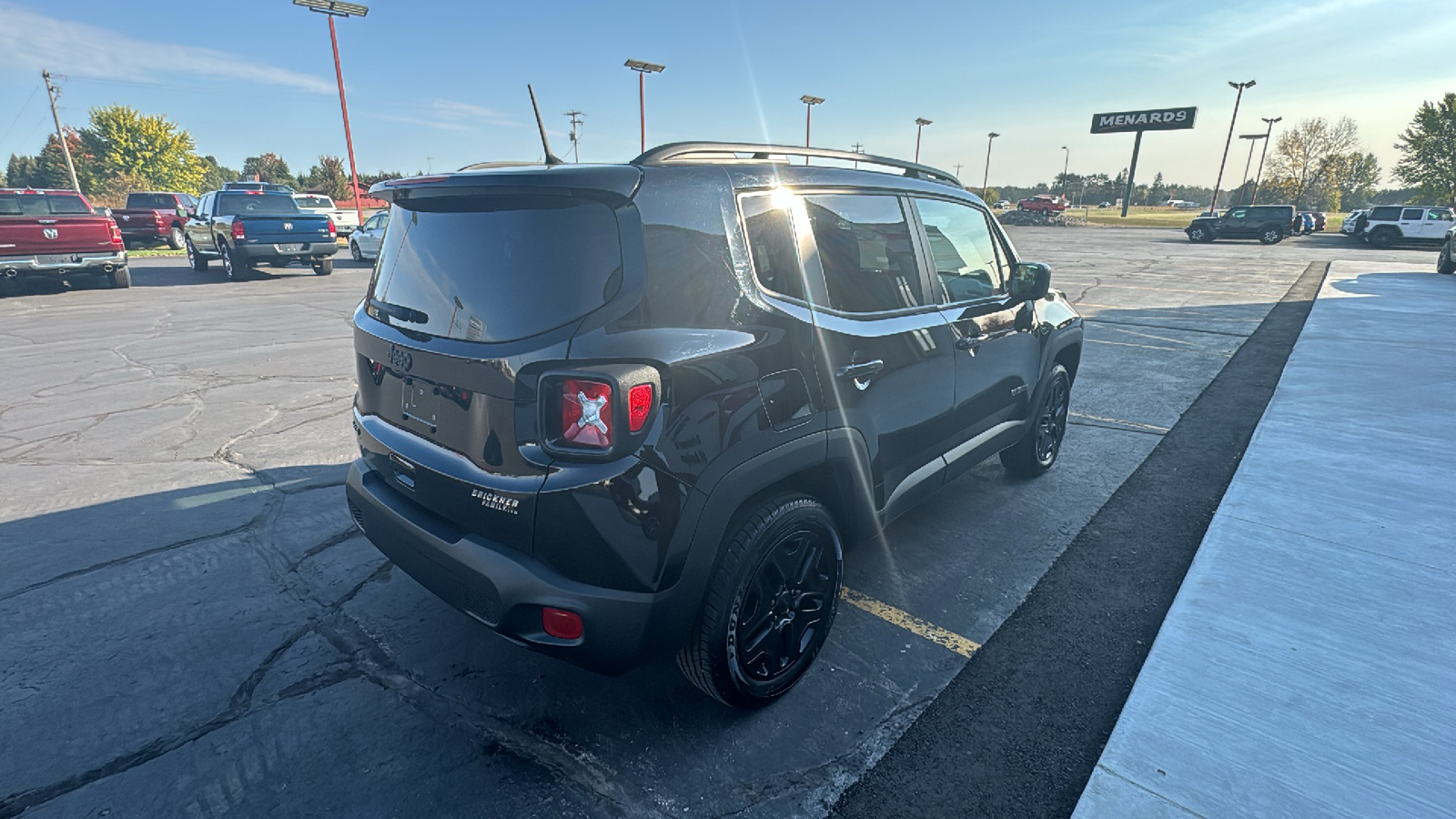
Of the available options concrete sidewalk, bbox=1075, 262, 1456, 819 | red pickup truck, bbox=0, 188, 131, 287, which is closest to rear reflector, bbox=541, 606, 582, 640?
concrete sidewalk, bbox=1075, 262, 1456, 819

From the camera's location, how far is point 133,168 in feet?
206

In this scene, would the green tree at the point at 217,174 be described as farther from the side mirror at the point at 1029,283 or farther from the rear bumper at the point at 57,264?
the side mirror at the point at 1029,283

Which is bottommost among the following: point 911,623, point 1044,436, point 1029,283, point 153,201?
point 911,623

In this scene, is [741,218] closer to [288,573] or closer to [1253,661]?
[1253,661]

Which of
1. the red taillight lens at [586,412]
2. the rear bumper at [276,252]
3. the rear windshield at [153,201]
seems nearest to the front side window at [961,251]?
the red taillight lens at [586,412]

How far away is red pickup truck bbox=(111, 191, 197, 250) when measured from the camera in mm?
23766

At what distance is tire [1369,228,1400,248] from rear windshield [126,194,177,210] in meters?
47.7

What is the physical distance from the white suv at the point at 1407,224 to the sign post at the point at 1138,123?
32.4 metres

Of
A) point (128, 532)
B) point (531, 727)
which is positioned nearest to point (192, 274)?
point (128, 532)

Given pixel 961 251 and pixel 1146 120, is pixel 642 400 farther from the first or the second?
pixel 1146 120

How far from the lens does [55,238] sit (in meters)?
12.0

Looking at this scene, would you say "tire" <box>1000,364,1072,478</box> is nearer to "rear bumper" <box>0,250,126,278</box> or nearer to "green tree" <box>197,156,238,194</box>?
"rear bumper" <box>0,250,126,278</box>

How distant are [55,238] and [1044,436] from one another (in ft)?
52.8

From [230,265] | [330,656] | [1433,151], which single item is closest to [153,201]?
[230,265]
